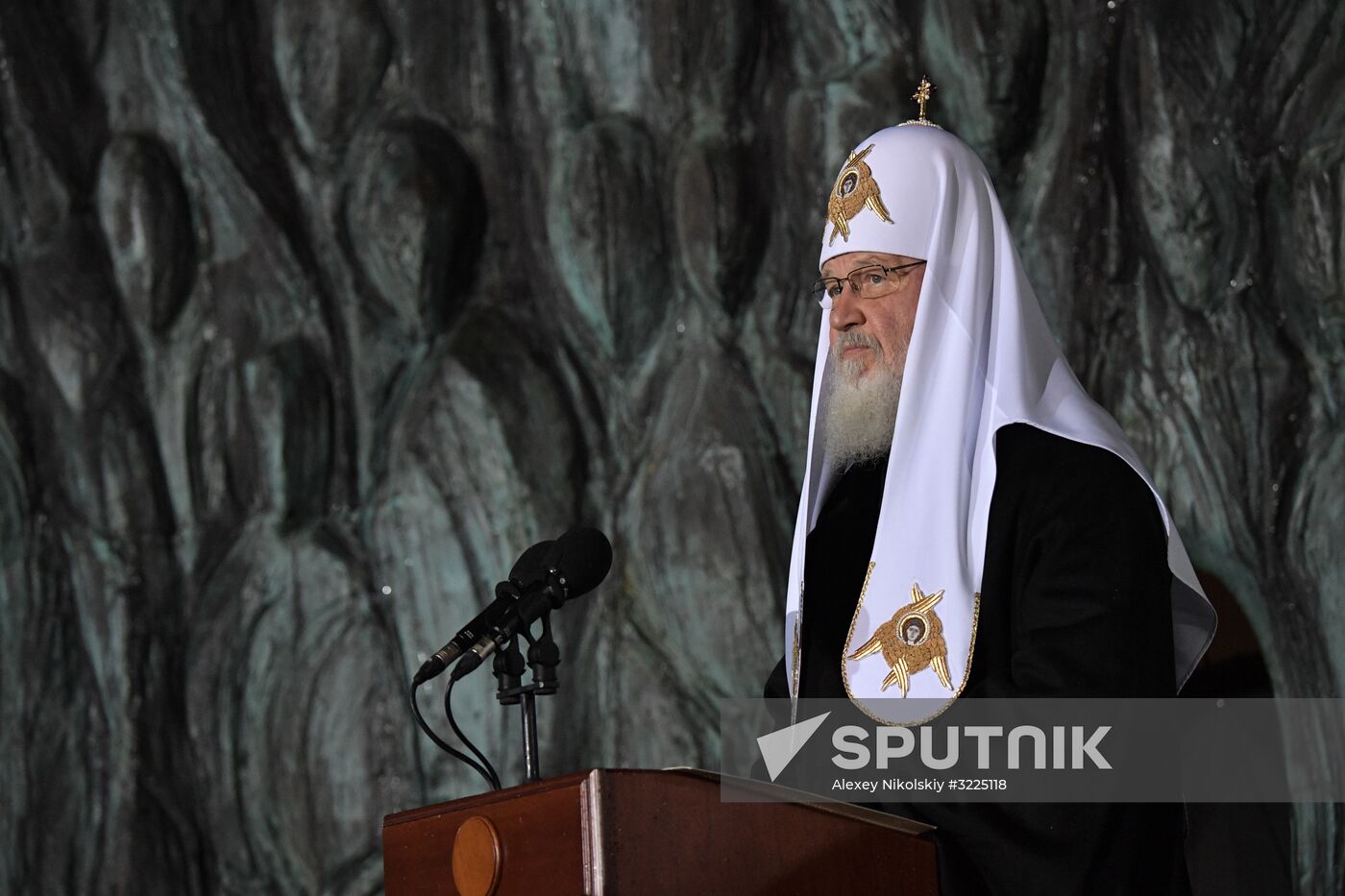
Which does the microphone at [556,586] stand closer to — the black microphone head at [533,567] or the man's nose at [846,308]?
the black microphone head at [533,567]

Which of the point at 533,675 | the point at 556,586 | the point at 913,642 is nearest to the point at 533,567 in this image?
the point at 556,586

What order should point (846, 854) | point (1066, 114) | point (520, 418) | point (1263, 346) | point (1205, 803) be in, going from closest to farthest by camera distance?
point (846, 854) < point (1205, 803) < point (1263, 346) < point (1066, 114) < point (520, 418)

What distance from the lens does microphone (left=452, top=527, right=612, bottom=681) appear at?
7.65 ft

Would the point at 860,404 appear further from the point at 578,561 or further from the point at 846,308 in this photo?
the point at 578,561

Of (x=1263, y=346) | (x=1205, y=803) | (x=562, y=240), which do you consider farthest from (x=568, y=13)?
(x=1205, y=803)

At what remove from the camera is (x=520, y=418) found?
4801 millimetres

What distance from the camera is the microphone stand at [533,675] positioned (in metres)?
2.33

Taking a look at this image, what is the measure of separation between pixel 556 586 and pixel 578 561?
0.16 ft

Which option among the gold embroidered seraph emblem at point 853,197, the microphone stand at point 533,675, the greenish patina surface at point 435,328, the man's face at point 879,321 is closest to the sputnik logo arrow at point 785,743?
the man's face at point 879,321

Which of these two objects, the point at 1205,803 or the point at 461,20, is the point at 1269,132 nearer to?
the point at 1205,803

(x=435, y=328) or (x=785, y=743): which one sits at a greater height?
(x=435, y=328)

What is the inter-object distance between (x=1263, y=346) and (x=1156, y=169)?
0.53 m

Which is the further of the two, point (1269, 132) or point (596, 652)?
point (596, 652)

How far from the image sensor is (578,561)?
2.39m
